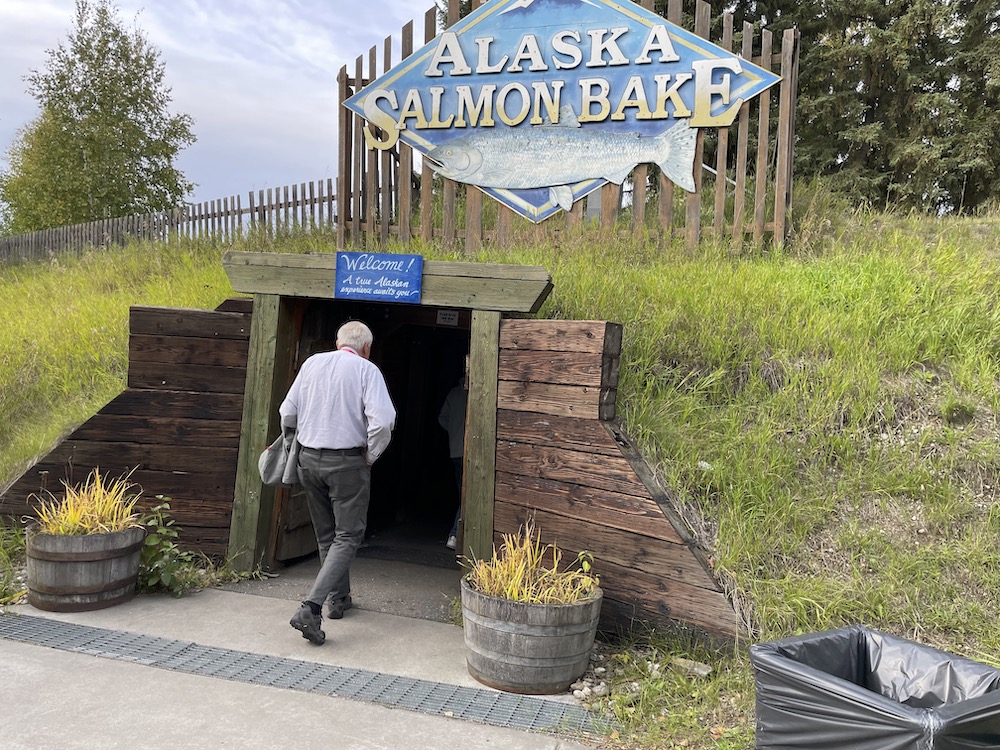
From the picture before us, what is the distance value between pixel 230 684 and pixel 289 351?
2.73 meters

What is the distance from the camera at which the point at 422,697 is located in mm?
3838

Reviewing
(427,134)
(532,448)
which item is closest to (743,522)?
(532,448)

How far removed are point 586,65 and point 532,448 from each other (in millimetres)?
4707

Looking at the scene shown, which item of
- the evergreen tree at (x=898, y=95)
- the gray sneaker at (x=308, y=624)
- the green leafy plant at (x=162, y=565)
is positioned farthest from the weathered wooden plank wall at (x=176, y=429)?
the evergreen tree at (x=898, y=95)

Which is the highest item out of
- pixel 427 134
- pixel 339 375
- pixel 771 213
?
pixel 427 134

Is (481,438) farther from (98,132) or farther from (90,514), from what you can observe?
(98,132)

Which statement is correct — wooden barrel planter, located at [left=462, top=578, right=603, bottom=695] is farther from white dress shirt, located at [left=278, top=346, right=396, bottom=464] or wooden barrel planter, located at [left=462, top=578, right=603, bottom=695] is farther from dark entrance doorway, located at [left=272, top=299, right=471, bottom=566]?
dark entrance doorway, located at [left=272, top=299, right=471, bottom=566]

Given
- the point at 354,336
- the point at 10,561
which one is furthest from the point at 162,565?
the point at 354,336

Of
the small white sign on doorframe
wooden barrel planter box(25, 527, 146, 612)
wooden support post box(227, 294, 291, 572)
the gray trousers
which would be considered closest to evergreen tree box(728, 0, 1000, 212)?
the small white sign on doorframe

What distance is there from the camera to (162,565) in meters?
5.16

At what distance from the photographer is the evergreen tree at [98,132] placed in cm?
2138

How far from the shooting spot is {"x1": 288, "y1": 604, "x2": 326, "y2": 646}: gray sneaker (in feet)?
14.3

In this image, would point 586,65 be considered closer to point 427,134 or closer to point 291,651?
point 427,134

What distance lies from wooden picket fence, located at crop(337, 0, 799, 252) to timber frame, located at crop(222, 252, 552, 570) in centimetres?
281
